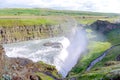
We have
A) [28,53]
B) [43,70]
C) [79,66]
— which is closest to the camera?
[43,70]

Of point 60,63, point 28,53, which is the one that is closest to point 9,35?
point 28,53

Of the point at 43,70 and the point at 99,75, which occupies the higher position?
the point at 99,75

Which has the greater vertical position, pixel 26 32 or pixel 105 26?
pixel 26 32

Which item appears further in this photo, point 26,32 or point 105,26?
point 105,26

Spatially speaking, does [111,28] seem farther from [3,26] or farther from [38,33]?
[3,26]

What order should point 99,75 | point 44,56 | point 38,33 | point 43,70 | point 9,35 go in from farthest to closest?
point 38,33 < point 9,35 < point 44,56 < point 43,70 < point 99,75

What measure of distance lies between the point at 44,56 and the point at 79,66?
15803 mm

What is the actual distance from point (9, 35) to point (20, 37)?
802 centimetres

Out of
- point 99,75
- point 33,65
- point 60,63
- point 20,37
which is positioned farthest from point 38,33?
point 99,75

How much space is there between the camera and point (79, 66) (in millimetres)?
82438

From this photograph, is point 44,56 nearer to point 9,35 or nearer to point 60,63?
point 60,63

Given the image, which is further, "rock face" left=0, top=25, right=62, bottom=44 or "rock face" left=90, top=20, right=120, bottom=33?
"rock face" left=90, top=20, right=120, bottom=33

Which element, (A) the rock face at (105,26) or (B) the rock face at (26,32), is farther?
(A) the rock face at (105,26)

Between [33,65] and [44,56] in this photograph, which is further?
[44,56]
